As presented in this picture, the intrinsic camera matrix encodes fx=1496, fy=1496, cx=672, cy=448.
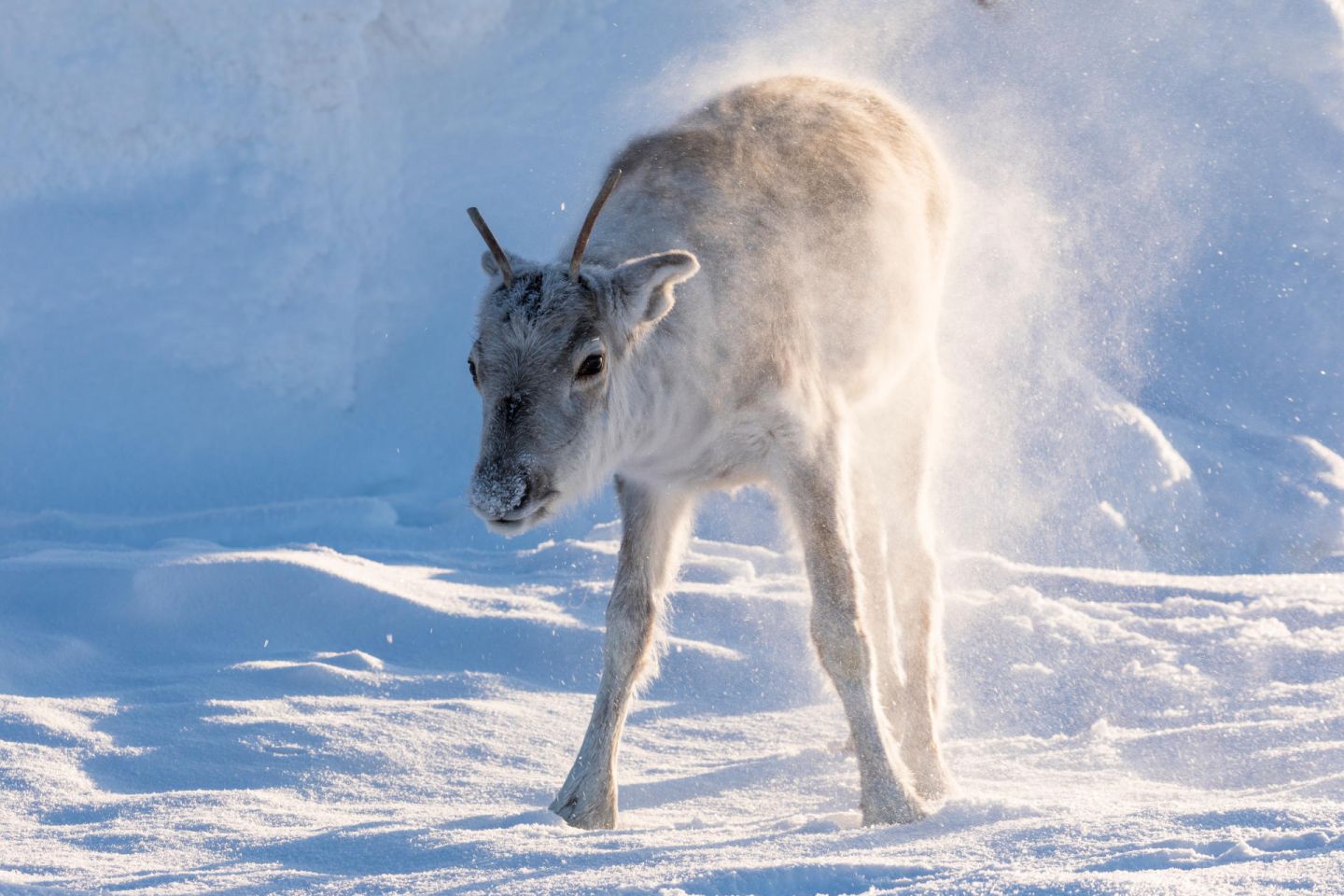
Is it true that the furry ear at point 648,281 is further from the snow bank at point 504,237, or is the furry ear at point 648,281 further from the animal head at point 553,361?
the snow bank at point 504,237

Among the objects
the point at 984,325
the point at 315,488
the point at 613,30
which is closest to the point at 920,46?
the point at 613,30

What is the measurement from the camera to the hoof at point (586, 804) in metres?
4.81

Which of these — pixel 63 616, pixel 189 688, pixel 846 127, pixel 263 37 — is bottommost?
pixel 189 688

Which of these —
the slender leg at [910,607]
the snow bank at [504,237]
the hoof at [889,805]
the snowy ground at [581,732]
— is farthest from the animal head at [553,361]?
the snow bank at [504,237]

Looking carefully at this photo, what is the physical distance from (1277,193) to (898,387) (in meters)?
9.74

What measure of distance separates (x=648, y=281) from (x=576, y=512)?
515 cm

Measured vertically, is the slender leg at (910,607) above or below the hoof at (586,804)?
above

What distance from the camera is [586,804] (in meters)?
4.84

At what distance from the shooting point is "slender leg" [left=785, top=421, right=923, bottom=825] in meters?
4.89

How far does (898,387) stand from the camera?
6.26 m

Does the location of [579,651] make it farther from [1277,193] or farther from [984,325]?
[1277,193]

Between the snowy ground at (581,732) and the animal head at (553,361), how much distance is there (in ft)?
3.35

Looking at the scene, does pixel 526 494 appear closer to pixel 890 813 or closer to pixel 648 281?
pixel 648 281

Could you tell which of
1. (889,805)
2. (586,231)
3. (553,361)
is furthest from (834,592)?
(586,231)
